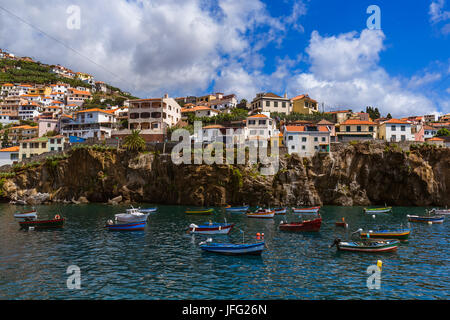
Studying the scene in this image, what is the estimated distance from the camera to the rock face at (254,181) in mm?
77625

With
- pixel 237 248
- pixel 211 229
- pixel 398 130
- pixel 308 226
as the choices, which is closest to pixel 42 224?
pixel 211 229

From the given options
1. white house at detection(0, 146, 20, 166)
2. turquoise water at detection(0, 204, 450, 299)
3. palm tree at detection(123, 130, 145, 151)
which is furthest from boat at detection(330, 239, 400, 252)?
white house at detection(0, 146, 20, 166)

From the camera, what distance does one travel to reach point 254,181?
76.9 m

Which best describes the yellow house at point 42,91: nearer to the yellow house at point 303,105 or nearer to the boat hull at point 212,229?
the yellow house at point 303,105

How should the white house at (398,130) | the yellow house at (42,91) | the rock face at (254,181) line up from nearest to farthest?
the rock face at (254,181), the white house at (398,130), the yellow house at (42,91)

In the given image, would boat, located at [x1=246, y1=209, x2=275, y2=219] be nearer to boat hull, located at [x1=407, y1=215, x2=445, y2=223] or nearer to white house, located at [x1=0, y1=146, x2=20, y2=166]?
boat hull, located at [x1=407, y1=215, x2=445, y2=223]

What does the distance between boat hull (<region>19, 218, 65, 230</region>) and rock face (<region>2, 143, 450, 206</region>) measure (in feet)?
110

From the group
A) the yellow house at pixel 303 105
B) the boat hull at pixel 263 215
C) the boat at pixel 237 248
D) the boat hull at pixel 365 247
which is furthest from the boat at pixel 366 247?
the yellow house at pixel 303 105

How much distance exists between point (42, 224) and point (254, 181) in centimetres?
4767

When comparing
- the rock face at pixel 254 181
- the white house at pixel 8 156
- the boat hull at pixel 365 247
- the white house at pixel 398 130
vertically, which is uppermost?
the white house at pixel 398 130

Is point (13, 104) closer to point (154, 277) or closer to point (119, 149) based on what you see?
point (119, 149)

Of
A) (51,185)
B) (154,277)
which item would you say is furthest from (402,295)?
(51,185)

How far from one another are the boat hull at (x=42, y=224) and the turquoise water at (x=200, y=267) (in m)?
2.40
